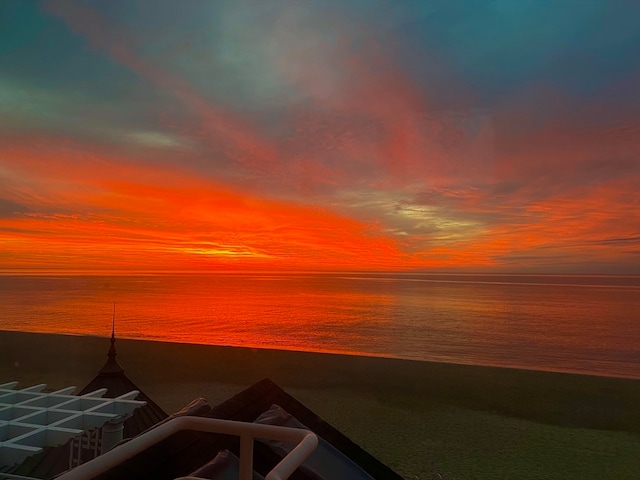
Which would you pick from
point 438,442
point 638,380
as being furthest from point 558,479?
point 638,380

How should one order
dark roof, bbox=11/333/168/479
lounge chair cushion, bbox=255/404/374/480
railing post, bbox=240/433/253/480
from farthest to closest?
dark roof, bbox=11/333/168/479 → lounge chair cushion, bbox=255/404/374/480 → railing post, bbox=240/433/253/480

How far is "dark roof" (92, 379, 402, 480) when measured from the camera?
60.1 inches

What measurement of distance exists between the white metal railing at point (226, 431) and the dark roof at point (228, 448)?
214 mm

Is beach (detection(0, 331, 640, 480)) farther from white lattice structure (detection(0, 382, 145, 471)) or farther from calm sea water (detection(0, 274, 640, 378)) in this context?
white lattice structure (detection(0, 382, 145, 471))

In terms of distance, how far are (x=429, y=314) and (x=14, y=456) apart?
111 feet

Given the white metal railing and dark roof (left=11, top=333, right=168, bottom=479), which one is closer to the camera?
the white metal railing

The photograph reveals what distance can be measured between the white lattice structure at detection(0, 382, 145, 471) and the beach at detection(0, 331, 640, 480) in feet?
14.7

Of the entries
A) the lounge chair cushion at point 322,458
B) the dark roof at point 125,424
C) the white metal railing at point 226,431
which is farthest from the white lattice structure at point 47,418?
the white metal railing at point 226,431

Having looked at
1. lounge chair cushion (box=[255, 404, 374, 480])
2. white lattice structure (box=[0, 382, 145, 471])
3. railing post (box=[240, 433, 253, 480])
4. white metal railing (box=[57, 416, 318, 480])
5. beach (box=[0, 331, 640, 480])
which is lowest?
beach (box=[0, 331, 640, 480])

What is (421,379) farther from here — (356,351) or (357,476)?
(357,476)

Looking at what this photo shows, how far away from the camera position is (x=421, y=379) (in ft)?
42.8

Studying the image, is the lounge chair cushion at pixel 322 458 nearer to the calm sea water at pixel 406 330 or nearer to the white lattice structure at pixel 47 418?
the white lattice structure at pixel 47 418

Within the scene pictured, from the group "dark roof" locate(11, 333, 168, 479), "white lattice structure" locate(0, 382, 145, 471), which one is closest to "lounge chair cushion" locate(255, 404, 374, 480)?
"white lattice structure" locate(0, 382, 145, 471)

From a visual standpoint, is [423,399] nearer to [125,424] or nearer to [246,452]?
[125,424]
